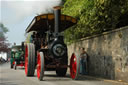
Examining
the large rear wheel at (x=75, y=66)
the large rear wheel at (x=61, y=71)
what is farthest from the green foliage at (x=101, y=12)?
the large rear wheel at (x=61, y=71)

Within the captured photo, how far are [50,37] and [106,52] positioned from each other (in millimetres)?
2582

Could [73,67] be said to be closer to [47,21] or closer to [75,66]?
[75,66]

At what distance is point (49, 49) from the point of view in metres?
9.20

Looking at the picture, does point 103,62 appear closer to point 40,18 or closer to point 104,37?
point 104,37

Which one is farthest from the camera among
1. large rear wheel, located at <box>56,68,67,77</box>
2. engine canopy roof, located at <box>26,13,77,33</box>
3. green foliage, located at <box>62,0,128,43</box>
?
large rear wheel, located at <box>56,68,67,77</box>

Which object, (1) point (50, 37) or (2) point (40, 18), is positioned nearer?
(2) point (40, 18)

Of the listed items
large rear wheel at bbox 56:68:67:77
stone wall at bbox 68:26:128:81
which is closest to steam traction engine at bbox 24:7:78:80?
large rear wheel at bbox 56:68:67:77

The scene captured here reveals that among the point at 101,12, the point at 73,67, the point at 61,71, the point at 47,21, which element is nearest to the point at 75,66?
the point at 73,67

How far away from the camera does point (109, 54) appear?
32.1 feet

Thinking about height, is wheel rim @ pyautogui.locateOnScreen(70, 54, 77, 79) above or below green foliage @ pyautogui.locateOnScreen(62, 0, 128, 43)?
below

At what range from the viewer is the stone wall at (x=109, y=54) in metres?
8.58

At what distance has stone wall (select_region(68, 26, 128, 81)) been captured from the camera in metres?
8.58

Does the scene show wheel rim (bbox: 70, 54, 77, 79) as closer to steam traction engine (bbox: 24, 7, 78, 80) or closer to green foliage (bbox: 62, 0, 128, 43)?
steam traction engine (bbox: 24, 7, 78, 80)

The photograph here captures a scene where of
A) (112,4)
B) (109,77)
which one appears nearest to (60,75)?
(109,77)
